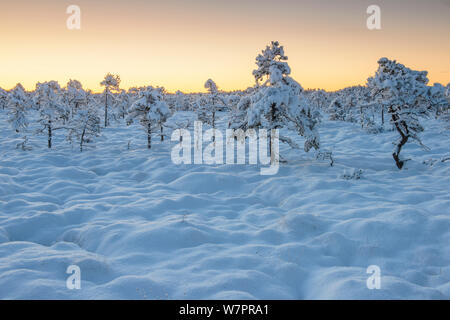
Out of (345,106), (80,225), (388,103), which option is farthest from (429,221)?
(345,106)

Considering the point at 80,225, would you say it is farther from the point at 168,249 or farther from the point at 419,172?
the point at 419,172

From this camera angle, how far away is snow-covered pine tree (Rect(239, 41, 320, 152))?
14.6 m

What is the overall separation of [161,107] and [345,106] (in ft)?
129

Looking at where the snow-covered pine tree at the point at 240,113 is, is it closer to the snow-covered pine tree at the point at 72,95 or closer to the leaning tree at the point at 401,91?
the leaning tree at the point at 401,91

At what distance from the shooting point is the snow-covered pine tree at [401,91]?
1362cm

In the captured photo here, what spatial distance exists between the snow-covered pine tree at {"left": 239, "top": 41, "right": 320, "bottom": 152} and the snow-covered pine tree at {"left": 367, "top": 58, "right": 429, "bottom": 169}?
3.38m

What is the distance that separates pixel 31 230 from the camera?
883cm

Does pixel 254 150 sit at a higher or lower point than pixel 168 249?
higher

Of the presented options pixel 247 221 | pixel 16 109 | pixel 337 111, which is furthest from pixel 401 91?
pixel 337 111

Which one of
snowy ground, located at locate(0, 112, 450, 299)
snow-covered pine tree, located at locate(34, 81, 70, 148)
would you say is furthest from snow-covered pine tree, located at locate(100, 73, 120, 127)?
snowy ground, located at locate(0, 112, 450, 299)

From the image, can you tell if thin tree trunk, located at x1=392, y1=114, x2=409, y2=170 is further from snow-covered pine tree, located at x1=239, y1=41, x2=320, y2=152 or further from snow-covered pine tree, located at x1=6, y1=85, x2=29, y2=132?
snow-covered pine tree, located at x1=6, y1=85, x2=29, y2=132

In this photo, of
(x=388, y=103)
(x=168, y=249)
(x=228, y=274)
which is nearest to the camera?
(x=228, y=274)

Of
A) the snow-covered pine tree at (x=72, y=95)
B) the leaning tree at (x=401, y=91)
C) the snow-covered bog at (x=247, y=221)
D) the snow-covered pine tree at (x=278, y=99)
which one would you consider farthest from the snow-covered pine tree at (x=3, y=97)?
the leaning tree at (x=401, y=91)

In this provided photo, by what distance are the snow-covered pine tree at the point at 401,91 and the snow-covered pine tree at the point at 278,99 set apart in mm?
3380
